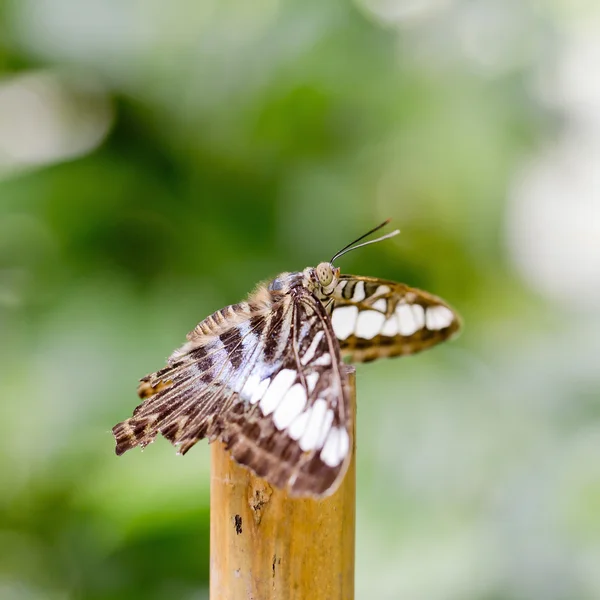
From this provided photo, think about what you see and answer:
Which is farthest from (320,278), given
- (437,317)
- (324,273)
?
(437,317)

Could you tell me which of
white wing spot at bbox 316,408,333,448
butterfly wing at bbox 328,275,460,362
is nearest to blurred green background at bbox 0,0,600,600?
butterfly wing at bbox 328,275,460,362

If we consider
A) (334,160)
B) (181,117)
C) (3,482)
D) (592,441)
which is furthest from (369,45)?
(3,482)

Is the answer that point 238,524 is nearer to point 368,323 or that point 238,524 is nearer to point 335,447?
point 335,447

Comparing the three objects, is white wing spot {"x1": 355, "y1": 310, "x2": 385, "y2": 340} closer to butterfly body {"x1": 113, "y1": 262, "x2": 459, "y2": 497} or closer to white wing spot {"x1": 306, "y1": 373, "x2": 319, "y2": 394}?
butterfly body {"x1": 113, "y1": 262, "x2": 459, "y2": 497}

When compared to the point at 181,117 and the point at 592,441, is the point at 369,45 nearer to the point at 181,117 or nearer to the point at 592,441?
the point at 181,117

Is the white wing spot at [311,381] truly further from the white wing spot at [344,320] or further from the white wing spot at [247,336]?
the white wing spot at [344,320]

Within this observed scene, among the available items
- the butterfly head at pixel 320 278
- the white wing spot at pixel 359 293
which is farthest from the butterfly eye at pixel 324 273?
the white wing spot at pixel 359 293
